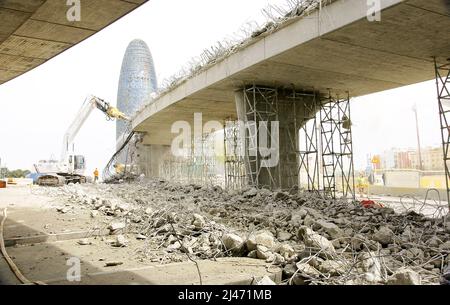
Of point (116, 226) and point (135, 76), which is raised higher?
point (135, 76)

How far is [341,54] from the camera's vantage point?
9.82 metres

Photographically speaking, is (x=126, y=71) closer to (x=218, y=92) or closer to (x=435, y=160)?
(x=435, y=160)

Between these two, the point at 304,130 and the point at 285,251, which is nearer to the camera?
the point at 285,251

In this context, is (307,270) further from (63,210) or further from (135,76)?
(135,76)

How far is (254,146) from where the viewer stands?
43.3 feet

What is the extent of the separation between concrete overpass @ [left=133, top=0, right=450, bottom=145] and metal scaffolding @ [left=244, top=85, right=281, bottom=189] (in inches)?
22.3

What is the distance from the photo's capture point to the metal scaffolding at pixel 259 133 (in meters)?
13.0

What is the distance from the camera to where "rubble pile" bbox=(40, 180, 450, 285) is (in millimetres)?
3926

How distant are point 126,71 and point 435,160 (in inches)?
2755

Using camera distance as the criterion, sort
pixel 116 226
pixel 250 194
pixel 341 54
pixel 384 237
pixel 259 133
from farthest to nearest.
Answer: pixel 259 133
pixel 250 194
pixel 341 54
pixel 116 226
pixel 384 237

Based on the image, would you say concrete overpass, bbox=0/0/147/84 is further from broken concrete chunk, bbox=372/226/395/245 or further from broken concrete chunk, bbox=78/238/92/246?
broken concrete chunk, bbox=372/226/395/245

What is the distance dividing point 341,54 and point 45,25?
756 centimetres

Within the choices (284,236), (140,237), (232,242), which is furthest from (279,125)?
(232,242)

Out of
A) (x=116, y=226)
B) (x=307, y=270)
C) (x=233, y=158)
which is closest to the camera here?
(x=307, y=270)
